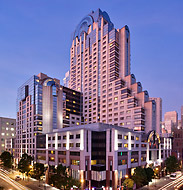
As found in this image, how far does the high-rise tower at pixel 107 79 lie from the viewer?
401ft

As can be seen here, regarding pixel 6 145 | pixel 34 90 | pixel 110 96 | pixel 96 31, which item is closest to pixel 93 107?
pixel 110 96

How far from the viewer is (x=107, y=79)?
141 metres

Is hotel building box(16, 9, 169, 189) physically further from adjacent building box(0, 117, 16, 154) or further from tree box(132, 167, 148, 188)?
adjacent building box(0, 117, 16, 154)

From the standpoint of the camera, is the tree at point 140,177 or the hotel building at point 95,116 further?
the hotel building at point 95,116

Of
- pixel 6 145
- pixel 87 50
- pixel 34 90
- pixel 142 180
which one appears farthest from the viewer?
pixel 87 50

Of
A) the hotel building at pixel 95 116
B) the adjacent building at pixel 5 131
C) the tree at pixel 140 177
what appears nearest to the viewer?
the tree at pixel 140 177

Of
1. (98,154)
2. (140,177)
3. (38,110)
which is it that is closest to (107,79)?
(38,110)

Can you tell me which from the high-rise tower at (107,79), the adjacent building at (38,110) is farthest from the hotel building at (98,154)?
the high-rise tower at (107,79)

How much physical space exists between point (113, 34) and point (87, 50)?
99.9 feet

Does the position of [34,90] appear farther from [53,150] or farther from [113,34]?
[113,34]

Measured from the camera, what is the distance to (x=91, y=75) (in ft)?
514

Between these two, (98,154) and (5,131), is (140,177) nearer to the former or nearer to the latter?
(98,154)

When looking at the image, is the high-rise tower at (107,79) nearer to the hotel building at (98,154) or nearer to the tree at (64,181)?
the hotel building at (98,154)

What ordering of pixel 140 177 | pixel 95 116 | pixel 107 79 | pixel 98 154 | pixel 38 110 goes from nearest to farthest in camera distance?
pixel 140 177 < pixel 98 154 < pixel 38 110 < pixel 107 79 < pixel 95 116
